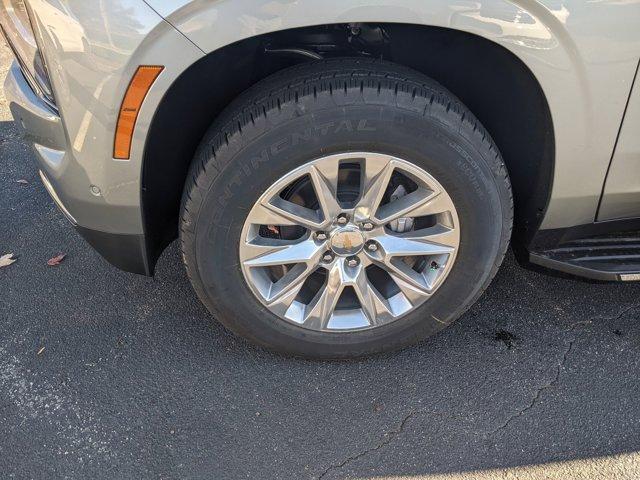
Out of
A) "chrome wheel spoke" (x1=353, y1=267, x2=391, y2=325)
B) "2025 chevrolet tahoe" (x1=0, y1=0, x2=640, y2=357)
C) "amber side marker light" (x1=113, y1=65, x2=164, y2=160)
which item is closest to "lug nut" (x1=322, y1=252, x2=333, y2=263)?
"2025 chevrolet tahoe" (x1=0, y1=0, x2=640, y2=357)

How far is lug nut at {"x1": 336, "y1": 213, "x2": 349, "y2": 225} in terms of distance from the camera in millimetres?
2078

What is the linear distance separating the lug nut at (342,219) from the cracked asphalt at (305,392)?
0.63 meters

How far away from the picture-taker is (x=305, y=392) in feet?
7.49

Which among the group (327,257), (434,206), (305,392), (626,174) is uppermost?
(626,174)

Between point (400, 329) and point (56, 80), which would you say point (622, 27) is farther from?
point (56, 80)

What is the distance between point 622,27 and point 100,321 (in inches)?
87.1

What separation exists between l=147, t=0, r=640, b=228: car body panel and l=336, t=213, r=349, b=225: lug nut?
647 mm

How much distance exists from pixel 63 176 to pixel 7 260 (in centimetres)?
113

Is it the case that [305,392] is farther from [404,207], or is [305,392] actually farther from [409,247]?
[404,207]

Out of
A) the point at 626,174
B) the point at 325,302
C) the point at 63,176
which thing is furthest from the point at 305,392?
the point at 626,174

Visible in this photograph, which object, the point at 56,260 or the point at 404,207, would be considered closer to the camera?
the point at 404,207

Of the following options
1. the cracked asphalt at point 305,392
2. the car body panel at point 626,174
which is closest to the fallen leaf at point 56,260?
the cracked asphalt at point 305,392

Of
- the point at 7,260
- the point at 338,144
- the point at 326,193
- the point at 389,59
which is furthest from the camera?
the point at 7,260

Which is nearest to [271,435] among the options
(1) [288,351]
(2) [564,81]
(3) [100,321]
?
(1) [288,351]
